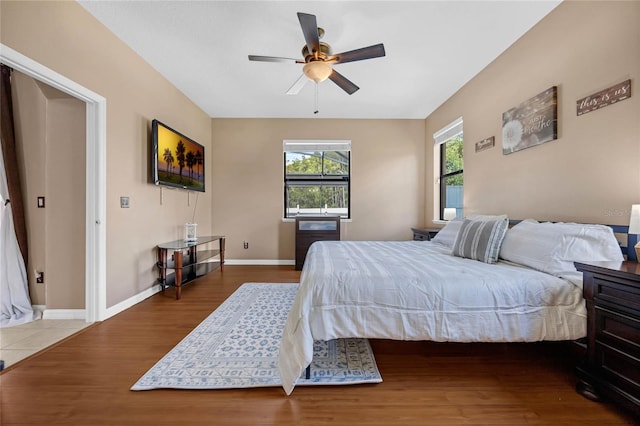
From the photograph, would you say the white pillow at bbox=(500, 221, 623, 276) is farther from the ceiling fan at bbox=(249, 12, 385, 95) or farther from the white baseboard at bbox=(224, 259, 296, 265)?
the white baseboard at bbox=(224, 259, 296, 265)

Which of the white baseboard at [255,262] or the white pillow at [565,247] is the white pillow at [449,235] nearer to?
the white pillow at [565,247]

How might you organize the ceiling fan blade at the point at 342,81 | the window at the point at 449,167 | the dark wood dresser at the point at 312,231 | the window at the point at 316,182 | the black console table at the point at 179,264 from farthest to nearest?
the window at the point at 316,182 → the dark wood dresser at the point at 312,231 → the window at the point at 449,167 → the black console table at the point at 179,264 → the ceiling fan blade at the point at 342,81

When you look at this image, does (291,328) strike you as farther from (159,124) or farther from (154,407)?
(159,124)

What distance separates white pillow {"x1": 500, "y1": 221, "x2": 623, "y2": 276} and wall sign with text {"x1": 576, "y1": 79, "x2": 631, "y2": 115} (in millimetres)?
872

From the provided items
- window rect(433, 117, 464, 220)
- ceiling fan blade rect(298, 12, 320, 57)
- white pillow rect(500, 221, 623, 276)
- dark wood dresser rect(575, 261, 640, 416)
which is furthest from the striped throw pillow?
ceiling fan blade rect(298, 12, 320, 57)

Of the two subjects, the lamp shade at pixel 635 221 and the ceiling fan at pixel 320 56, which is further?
the ceiling fan at pixel 320 56

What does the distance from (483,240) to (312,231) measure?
2.74 m

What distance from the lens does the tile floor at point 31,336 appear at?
1.81m

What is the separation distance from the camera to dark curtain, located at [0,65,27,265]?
234cm

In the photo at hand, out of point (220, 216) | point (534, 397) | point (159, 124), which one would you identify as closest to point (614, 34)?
point (534, 397)

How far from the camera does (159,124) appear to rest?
9.96 feet

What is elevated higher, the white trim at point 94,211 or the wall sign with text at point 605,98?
the wall sign with text at point 605,98

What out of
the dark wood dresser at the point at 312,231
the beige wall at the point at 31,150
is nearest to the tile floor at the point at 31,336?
the beige wall at the point at 31,150

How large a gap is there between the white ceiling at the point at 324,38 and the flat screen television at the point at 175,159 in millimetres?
758
